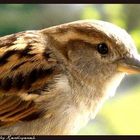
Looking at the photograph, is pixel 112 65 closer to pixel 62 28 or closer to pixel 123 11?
pixel 62 28

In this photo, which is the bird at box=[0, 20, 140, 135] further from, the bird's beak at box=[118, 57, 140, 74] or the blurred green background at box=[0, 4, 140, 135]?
the blurred green background at box=[0, 4, 140, 135]

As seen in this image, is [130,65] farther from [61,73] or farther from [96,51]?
[61,73]

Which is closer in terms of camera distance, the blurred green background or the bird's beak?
the bird's beak

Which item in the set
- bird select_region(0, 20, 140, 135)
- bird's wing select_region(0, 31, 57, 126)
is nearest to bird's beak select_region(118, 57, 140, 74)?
bird select_region(0, 20, 140, 135)

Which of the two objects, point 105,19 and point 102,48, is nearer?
point 102,48

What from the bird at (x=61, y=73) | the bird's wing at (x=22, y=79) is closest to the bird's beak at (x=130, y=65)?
the bird at (x=61, y=73)

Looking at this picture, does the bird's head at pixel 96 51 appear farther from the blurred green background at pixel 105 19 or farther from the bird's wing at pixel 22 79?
the blurred green background at pixel 105 19

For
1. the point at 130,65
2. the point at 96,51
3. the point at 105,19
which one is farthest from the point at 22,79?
the point at 105,19
